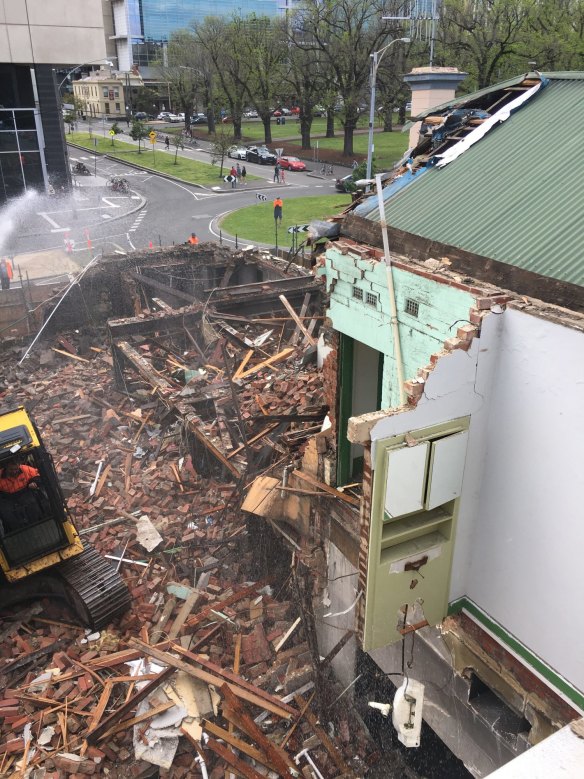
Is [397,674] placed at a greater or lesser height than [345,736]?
greater

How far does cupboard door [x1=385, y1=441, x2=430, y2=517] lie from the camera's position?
6.16m

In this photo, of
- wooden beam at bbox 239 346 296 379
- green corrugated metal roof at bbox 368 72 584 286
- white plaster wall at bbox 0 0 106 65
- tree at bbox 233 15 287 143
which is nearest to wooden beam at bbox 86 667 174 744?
green corrugated metal roof at bbox 368 72 584 286

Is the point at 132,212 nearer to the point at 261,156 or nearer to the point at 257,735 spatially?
the point at 261,156

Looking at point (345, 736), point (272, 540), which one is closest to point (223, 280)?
point (272, 540)

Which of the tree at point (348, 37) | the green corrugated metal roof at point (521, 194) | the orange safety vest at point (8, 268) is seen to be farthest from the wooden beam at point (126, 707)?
the tree at point (348, 37)

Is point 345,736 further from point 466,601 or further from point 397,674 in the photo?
point 466,601

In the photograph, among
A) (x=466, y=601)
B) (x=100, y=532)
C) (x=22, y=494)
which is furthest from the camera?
(x=100, y=532)

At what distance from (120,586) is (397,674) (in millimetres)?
4734

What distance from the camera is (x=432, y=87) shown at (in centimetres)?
1341

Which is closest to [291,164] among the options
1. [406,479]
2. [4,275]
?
[4,275]

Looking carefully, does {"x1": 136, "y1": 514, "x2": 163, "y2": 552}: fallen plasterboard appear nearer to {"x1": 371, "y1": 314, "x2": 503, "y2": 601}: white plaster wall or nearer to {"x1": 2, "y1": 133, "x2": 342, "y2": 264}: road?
{"x1": 371, "y1": 314, "x2": 503, "y2": 601}: white plaster wall

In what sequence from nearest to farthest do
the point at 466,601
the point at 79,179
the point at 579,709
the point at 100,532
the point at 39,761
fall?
the point at 579,709 < the point at 466,601 < the point at 39,761 < the point at 100,532 < the point at 79,179

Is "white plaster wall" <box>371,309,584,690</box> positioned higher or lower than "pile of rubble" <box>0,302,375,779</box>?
higher

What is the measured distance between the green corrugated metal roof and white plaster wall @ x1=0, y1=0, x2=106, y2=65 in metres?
29.3
